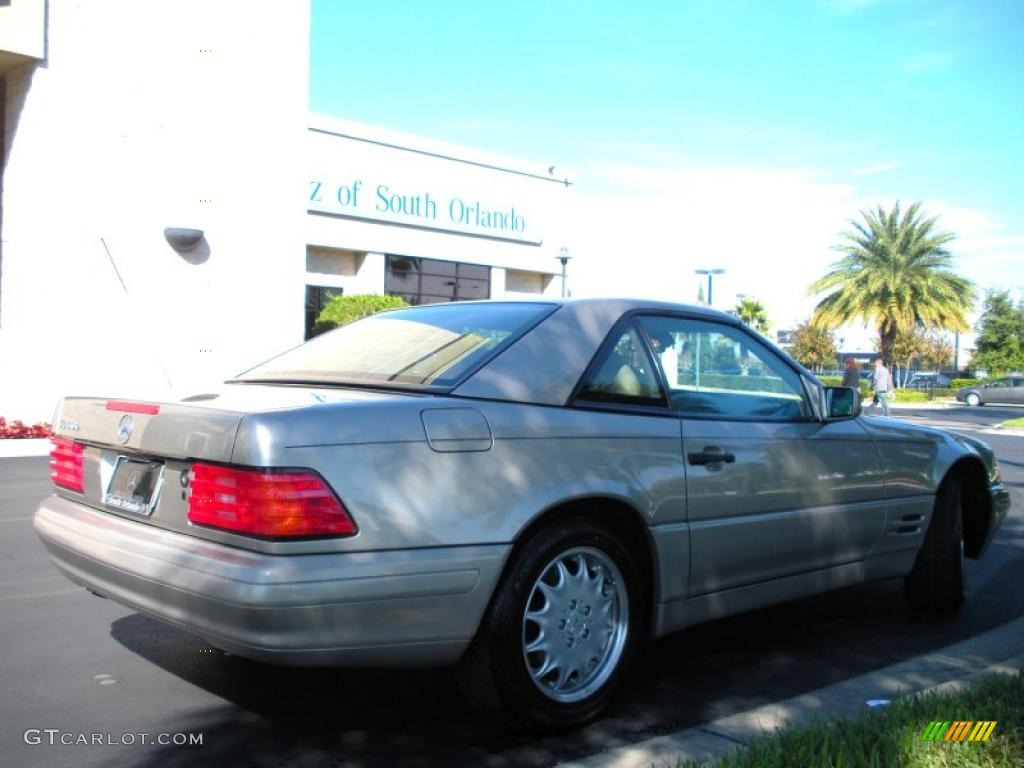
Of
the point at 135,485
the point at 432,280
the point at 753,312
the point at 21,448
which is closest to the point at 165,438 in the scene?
the point at 135,485

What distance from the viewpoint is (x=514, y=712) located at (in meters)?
3.33

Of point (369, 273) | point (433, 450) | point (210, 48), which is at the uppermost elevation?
point (210, 48)

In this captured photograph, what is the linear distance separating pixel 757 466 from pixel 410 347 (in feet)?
5.02

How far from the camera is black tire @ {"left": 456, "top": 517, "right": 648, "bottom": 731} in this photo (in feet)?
10.6

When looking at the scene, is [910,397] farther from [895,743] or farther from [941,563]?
[895,743]

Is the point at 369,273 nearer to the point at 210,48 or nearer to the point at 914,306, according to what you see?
the point at 210,48

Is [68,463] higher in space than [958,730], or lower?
higher

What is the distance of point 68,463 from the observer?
12.8 feet

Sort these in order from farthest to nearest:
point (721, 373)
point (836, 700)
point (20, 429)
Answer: point (20, 429) → point (721, 373) → point (836, 700)

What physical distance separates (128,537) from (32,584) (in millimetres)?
2639

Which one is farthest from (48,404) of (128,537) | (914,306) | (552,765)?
(914,306)

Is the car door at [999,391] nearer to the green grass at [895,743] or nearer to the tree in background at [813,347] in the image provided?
the tree in background at [813,347]

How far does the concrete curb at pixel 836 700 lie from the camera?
3.12 meters

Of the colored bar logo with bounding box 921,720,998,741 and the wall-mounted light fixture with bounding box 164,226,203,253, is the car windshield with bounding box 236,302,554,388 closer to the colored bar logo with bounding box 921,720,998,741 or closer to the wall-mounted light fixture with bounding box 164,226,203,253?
the colored bar logo with bounding box 921,720,998,741
